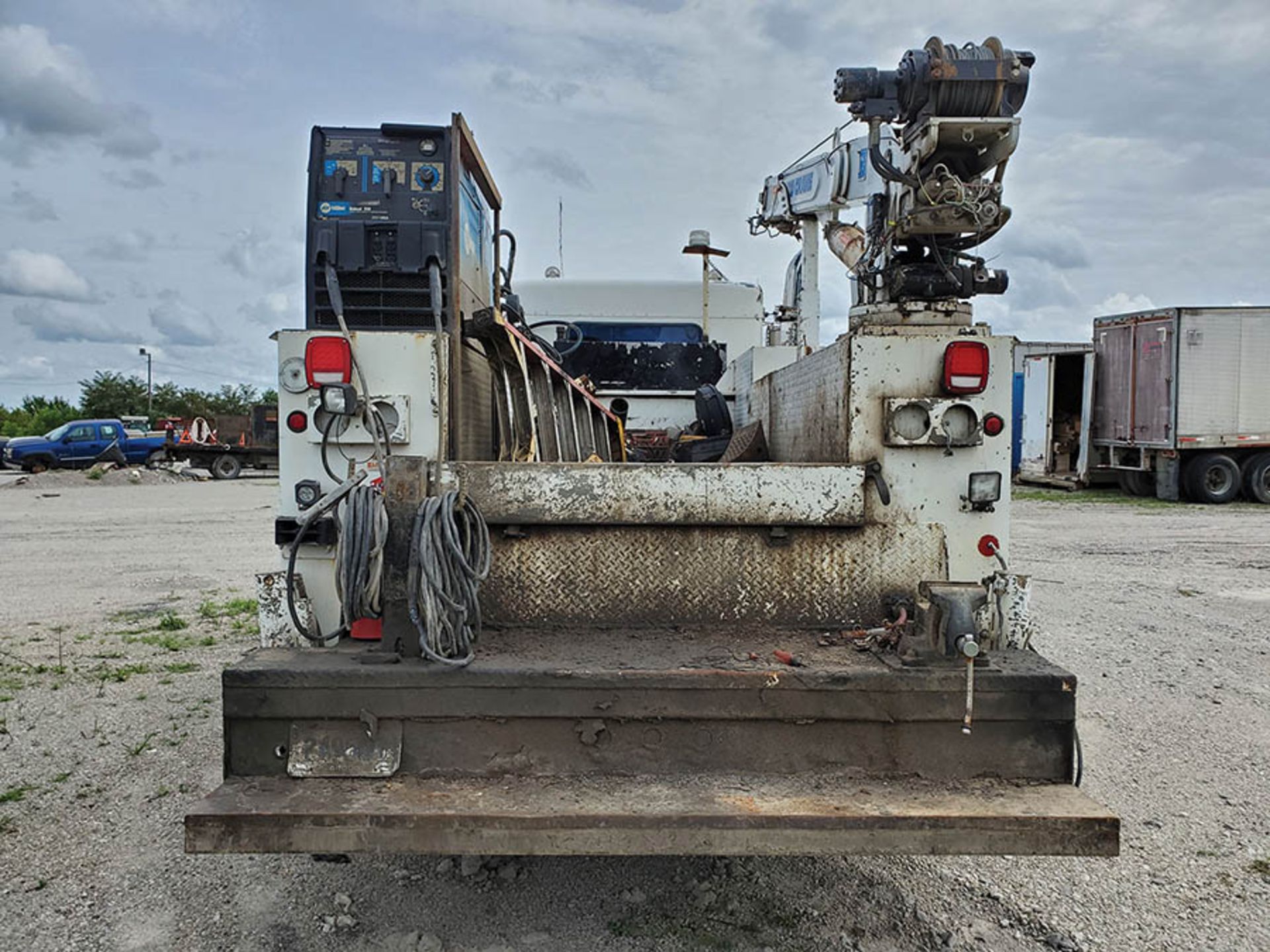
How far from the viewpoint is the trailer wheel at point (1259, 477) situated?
1573 centimetres

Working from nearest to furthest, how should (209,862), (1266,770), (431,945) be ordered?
1. (431,945)
2. (209,862)
3. (1266,770)

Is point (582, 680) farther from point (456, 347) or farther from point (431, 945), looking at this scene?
point (456, 347)

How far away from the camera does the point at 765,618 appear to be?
279 cm

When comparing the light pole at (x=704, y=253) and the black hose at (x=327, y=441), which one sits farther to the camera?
the light pole at (x=704, y=253)

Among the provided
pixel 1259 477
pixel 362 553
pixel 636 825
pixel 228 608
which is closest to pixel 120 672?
pixel 228 608

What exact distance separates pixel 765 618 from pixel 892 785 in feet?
2.13

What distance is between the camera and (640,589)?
9.12 feet

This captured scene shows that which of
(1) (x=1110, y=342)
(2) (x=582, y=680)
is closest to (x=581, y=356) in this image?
(2) (x=582, y=680)

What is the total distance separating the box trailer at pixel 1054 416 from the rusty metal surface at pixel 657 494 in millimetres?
17211

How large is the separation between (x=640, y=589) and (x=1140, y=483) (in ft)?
55.8

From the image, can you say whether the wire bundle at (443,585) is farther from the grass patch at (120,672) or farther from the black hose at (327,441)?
the grass patch at (120,672)

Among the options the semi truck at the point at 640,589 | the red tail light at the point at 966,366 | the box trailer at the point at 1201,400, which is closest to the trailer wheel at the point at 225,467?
the box trailer at the point at 1201,400

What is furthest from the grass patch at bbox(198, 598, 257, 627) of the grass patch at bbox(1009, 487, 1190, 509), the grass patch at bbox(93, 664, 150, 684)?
the grass patch at bbox(1009, 487, 1190, 509)

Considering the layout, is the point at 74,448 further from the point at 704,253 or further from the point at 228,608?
the point at 704,253
